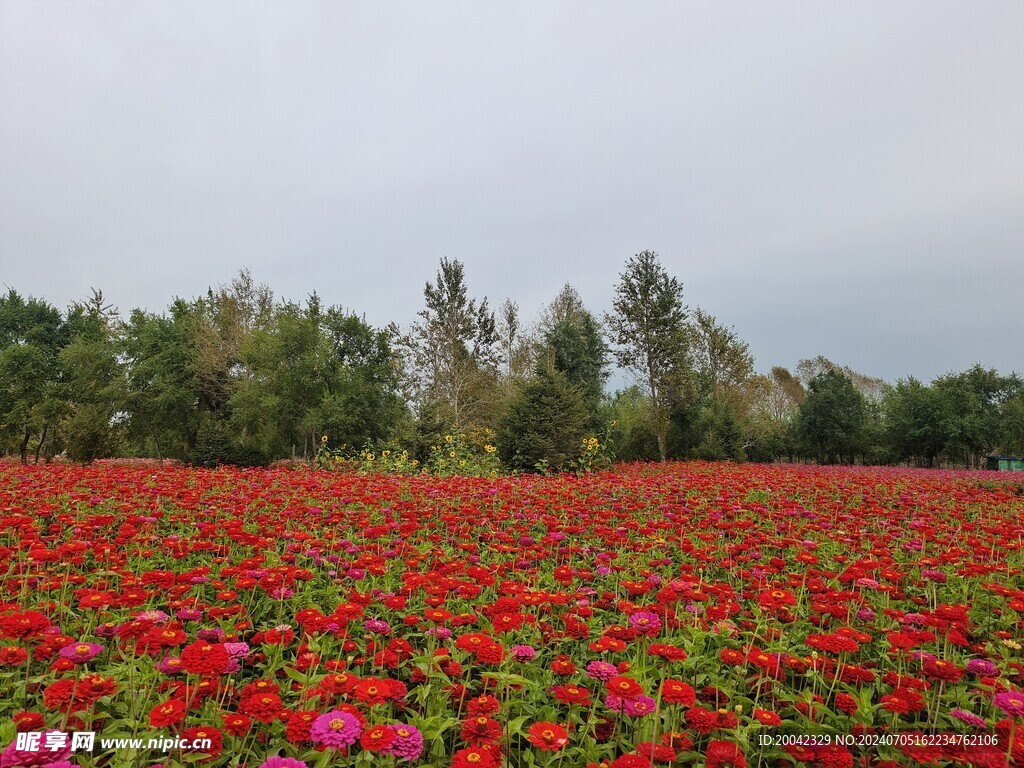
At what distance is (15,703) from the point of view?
2057 mm

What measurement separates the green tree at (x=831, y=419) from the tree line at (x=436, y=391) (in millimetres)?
83

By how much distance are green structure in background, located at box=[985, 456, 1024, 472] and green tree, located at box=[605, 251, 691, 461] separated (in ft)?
52.0

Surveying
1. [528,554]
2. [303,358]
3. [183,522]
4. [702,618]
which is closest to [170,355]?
[303,358]

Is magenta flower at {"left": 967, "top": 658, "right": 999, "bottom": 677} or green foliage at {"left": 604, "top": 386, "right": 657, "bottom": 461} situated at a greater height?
green foliage at {"left": 604, "top": 386, "right": 657, "bottom": 461}

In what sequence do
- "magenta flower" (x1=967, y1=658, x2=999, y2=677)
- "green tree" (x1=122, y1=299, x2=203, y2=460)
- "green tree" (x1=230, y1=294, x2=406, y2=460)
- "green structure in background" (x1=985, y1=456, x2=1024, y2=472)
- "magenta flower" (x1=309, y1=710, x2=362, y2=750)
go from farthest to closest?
1. "green structure in background" (x1=985, y1=456, x2=1024, y2=472)
2. "green tree" (x1=122, y1=299, x2=203, y2=460)
3. "green tree" (x1=230, y1=294, x2=406, y2=460)
4. "magenta flower" (x1=967, y1=658, x2=999, y2=677)
5. "magenta flower" (x1=309, y1=710, x2=362, y2=750)

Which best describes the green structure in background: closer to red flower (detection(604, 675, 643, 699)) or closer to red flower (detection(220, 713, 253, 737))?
red flower (detection(604, 675, 643, 699))

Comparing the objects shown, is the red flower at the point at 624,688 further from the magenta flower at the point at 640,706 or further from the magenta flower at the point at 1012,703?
the magenta flower at the point at 1012,703

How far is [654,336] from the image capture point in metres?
26.2

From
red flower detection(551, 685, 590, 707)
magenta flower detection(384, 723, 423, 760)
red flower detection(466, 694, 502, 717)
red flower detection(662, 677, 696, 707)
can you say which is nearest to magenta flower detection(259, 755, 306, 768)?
magenta flower detection(384, 723, 423, 760)

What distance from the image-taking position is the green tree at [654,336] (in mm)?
25531

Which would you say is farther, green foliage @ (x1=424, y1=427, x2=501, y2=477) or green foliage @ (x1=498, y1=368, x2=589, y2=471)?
green foliage @ (x1=498, y1=368, x2=589, y2=471)

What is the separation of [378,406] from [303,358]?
3.43 meters

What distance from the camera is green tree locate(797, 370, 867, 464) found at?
29344mm

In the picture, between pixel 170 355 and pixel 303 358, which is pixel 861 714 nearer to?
pixel 303 358
